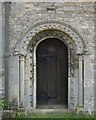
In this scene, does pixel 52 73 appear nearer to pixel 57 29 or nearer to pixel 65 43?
pixel 65 43

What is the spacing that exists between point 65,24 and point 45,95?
9.26 feet

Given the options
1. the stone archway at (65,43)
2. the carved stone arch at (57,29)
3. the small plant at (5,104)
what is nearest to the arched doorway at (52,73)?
the stone archway at (65,43)

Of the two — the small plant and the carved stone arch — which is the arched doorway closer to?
the carved stone arch

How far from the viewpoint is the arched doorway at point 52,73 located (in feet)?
44.4

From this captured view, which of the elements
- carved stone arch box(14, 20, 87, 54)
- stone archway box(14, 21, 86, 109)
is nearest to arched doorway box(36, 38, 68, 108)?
stone archway box(14, 21, 86, 109)

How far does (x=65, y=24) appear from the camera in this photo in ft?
41.9

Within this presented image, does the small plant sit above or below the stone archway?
below

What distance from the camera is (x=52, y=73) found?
13.6 meters

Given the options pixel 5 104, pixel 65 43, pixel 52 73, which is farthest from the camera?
pixel 52 73

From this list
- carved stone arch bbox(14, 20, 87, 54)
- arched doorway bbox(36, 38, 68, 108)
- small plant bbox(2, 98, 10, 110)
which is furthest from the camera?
arched doorway bbox(36, 38, 68, 108)

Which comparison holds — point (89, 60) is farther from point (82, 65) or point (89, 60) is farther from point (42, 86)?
point (42, 86)

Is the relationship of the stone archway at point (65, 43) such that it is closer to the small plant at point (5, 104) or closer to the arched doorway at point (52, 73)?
the arched doorway at point (52, 73)

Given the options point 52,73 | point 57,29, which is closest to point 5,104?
point 52,73

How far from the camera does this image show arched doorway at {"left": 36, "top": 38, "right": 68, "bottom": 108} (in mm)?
13539
